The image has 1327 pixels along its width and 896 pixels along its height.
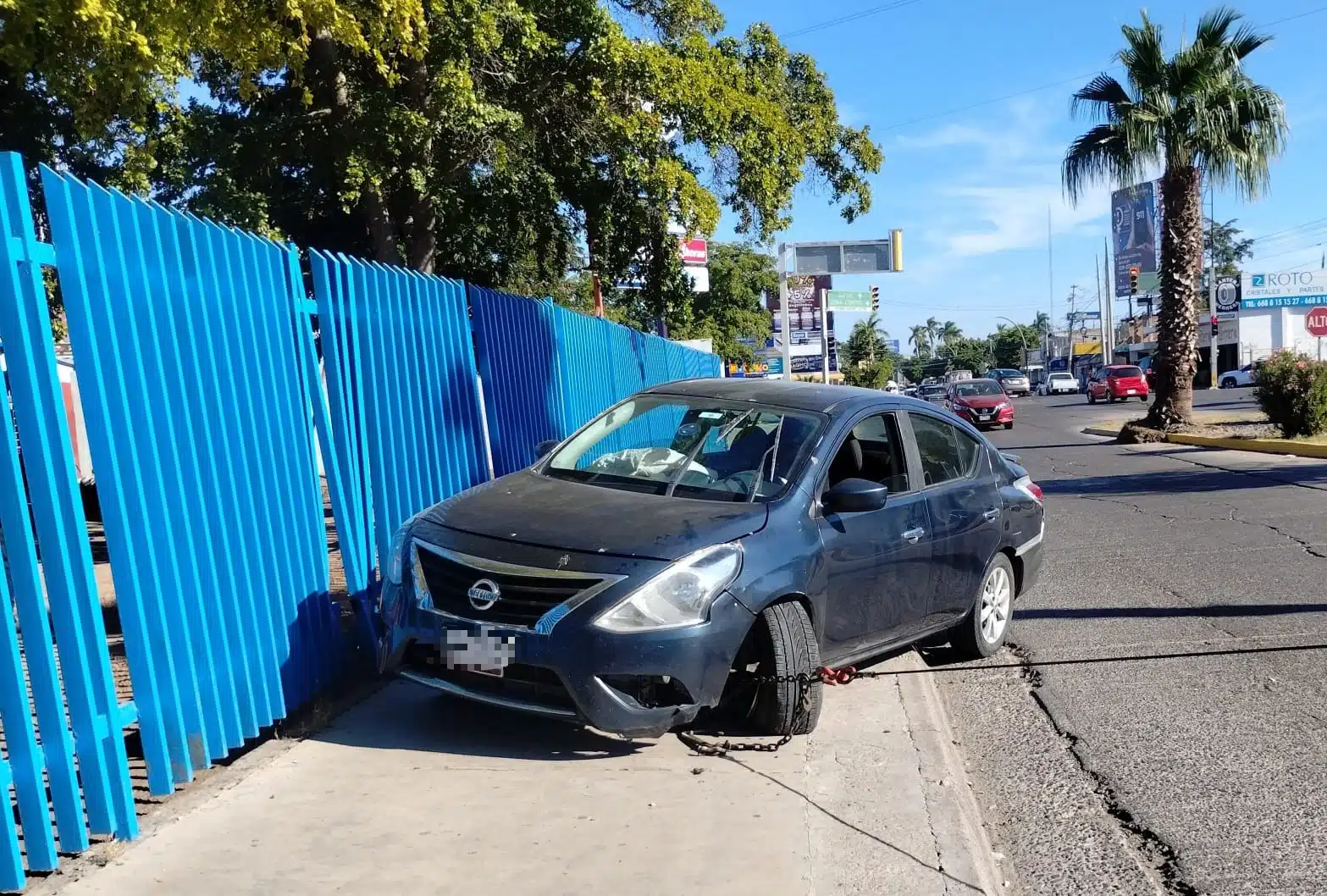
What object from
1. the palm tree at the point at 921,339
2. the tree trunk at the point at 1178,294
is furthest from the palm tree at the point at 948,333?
the tree trunk at the point at 1178,294

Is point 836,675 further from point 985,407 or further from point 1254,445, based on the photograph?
point 985,407

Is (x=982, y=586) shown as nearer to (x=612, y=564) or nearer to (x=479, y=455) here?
(x=612, y=564)

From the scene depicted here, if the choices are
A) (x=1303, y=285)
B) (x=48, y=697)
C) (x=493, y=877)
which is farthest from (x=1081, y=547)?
(x=1303, y=285)

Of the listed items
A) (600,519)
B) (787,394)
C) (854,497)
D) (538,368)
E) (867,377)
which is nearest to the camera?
(600,519)

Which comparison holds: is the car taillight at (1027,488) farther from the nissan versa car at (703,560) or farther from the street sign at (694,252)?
the street sign at (694,252)

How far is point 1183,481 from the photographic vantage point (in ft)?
52.0

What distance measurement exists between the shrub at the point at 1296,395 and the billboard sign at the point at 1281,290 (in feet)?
171

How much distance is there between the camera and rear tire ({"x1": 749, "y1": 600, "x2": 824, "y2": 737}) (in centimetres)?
483

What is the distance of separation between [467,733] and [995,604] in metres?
3.36

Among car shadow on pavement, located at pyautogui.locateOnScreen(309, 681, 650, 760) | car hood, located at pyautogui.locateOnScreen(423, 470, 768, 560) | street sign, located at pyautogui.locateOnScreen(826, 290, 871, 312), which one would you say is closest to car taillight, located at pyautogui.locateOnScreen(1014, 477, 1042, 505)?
car hood, located at pyautogui.locateOnScreen(423, 470, 768, 560)

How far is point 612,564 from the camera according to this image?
14.6ft

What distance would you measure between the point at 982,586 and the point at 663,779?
272 cm

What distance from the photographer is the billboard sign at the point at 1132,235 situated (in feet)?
197

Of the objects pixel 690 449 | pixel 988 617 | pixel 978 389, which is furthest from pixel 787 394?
pixel 978 389
